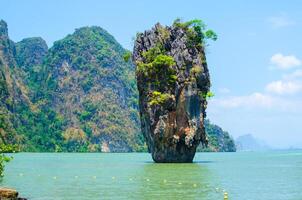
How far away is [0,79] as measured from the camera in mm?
→ 171375

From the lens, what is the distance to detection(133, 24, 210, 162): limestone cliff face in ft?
215

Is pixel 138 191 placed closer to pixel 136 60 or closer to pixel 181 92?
pixel 181 92

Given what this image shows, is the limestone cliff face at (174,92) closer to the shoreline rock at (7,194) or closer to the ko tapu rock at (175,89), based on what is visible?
the ko tapu rock at (175,89)

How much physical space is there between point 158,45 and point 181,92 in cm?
686

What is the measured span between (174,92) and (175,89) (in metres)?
0.38

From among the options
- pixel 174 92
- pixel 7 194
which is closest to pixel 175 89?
pixel 174 92

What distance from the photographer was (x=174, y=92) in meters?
66.2

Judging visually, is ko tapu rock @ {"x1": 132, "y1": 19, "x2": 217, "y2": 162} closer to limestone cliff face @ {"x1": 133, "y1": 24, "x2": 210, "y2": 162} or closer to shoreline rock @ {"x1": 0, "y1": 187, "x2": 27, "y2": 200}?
limestone cliff face @ {"x1": 133, "y1": 24, "x2": 210, "y2": 162}

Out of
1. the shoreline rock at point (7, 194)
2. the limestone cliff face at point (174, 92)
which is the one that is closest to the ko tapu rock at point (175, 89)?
the limestone cliff face at point (174, 92)

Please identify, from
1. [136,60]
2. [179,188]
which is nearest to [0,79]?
[136,60]

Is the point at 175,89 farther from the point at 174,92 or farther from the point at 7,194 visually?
the point at 7,194

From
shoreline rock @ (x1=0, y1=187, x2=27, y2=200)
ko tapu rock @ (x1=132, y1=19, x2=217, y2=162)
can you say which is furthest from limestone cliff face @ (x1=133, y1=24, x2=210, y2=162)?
shoreline rock @ (x1=0, y1=187, x2=27, y2=200)

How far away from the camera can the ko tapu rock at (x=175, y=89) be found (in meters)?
65.6

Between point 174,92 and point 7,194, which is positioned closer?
point 7,194
